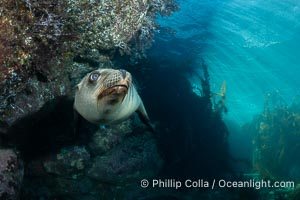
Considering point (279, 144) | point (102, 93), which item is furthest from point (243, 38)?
point (102, 93)

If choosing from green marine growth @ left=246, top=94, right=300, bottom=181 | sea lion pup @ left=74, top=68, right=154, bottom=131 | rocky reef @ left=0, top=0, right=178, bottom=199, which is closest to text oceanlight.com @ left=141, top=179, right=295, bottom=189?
rocky reef @ left=0, top=0, right=178, bottom=199

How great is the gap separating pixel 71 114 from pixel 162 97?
4370mm

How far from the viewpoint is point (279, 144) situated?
13172 mm

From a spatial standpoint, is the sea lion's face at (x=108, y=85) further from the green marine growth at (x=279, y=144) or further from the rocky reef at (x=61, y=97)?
the green marine growth at (x=279, y=144)

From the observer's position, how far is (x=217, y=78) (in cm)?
2498

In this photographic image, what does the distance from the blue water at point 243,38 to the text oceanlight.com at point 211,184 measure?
24.1ft

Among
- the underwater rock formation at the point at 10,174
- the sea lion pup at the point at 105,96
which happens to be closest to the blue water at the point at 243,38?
the sea lion pup at the point at 105,96

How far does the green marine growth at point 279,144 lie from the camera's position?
12.6 meters

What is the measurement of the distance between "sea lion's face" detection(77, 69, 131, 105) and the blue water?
1075cm

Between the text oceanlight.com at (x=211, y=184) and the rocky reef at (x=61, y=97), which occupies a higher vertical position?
the rocky reef at (x=61, y=97)

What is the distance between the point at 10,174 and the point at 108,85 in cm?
249

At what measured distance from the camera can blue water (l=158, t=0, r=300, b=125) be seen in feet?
46.6

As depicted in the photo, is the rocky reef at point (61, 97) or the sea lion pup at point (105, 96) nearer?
the sea lion pup at point (105, 96)

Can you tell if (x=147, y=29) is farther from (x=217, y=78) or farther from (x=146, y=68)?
(x=217, y=78)
